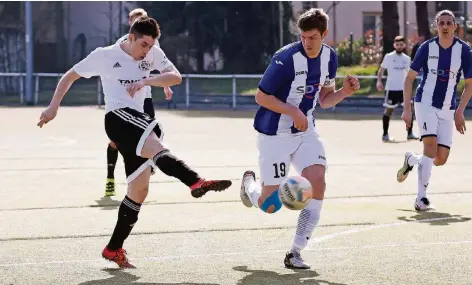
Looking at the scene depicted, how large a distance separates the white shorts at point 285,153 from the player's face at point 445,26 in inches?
121

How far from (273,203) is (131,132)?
3.67 ft

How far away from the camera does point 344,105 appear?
3114 cm

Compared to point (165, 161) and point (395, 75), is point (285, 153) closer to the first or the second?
point (165, 161)

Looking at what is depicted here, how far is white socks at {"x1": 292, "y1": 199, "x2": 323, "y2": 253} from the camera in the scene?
769 centimetres

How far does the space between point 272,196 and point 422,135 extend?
3.48 metres

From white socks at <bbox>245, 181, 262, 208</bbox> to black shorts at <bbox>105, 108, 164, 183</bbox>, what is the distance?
0.87m

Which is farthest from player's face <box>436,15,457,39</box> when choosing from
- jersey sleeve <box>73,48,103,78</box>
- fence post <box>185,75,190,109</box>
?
fence post <box>185,75,190,109</box>

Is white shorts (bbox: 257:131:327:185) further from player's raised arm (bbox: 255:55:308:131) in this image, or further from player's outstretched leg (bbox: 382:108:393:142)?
player's outstretched leg (bbox: 382:108:393:142)

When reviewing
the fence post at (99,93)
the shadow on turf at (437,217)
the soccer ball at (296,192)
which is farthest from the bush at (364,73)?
the soccer ball at (296,192)

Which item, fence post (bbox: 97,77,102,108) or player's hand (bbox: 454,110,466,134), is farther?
fence post (bbox: 97,77,102,108)

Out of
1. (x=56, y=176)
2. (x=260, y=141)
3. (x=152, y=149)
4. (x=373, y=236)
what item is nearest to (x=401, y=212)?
(x=373, y=236)

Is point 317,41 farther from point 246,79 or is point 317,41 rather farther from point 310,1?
point 310,1

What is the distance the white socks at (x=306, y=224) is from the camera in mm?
7691

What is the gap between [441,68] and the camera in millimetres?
10906
